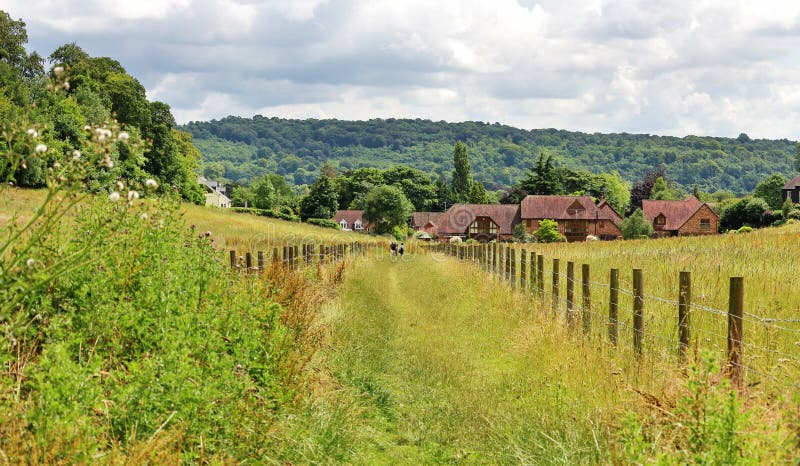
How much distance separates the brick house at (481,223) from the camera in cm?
10794

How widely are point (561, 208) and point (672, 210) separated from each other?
1505cm

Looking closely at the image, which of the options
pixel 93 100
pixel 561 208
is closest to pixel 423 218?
pixel 561 208

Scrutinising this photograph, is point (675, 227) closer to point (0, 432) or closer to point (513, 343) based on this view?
point (513, 343)

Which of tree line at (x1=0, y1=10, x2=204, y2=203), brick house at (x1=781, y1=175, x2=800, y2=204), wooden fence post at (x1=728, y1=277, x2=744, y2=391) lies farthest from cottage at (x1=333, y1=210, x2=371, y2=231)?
wooden fence post at (x1=728, y1=277, x2=744, y2=391)

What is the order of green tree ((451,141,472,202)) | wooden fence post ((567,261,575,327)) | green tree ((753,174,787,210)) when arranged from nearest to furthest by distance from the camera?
wooden fence post ((567,261,575,327)) → green tree ((753,174,787,210)) → green tree ((451,141,472,202))

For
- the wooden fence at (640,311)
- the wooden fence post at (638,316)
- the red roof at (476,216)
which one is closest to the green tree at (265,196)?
the red roof at (476,216)

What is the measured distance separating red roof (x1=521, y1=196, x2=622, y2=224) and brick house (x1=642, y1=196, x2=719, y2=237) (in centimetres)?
619

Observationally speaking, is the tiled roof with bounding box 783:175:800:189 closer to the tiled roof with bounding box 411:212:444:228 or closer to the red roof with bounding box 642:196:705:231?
the red roof with bounding box 642:196:705:231

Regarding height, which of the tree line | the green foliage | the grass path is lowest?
the green foliage

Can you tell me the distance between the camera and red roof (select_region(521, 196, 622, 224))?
104 m

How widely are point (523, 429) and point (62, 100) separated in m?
62.7

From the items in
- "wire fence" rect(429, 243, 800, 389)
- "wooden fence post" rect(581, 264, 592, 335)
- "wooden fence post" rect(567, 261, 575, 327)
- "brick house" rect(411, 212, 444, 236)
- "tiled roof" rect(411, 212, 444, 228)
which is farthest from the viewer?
"tiled roof" rect(411, 212, 444, 228)

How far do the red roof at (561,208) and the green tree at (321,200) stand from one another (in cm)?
3033

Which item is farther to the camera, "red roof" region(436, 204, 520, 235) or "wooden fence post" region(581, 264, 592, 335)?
"red roof" region(436, 204, 520, 235)
